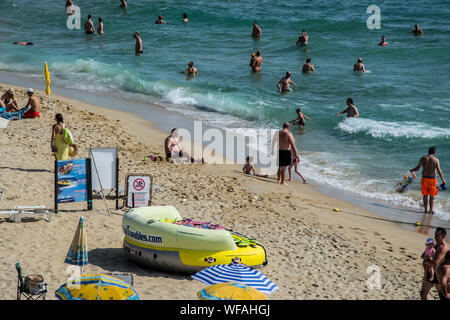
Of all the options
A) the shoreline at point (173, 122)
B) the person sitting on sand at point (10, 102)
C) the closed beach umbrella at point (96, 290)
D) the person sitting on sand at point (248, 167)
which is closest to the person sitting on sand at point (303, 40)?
the shoreline at point (173, 122)

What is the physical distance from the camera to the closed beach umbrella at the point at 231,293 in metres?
5.92

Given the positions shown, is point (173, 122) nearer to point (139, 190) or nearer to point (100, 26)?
point (139, 190)

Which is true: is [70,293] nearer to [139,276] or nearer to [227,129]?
[139,276]

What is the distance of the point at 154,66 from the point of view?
2441 centimetres

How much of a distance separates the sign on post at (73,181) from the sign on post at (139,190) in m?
0.68

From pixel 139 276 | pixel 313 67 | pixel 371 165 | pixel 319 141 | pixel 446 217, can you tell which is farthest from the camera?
pixel 313 67

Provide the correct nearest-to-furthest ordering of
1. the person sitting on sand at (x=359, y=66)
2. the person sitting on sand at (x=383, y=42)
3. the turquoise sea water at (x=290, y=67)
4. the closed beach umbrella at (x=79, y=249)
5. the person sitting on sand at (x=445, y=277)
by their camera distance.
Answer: the person sitting on sand at (x=445, y=277) → the closed beach umbrella at (x=79, y=249) → the turquoise sea water at (x=290, y=67) → the person sitting on sand at (x=359, y=66) → the person sitting on sand at (x=383, y=42)

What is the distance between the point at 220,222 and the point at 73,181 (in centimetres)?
246

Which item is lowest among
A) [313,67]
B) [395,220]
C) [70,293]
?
[395,220]

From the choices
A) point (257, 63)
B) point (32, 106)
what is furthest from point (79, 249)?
point (257, 63)

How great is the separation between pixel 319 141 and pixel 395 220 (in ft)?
17.7

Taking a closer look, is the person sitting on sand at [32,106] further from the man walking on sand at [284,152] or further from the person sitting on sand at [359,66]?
the person sitting on sand at [359,66]

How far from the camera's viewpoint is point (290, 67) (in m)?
24.2
